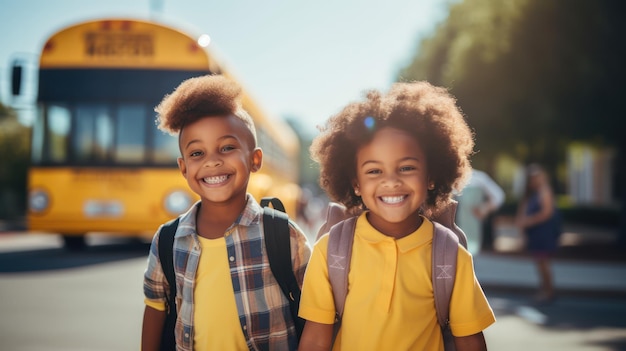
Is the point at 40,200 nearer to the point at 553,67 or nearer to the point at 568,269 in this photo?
the point at 568,269

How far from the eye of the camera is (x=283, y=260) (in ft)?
7.65

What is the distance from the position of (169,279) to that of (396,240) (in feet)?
2.74

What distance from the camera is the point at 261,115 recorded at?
12.0 metres

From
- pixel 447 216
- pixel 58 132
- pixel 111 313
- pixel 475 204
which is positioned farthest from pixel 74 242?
pixel 447 216

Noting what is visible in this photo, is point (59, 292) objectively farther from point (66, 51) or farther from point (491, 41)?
point (491, 41)

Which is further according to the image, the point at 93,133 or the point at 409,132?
the point at 93,133

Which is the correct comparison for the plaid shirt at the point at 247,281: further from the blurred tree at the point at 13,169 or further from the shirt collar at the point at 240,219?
the blurred tree at the point at 13,169

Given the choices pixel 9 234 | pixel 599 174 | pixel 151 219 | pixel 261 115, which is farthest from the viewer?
pixel 599 174

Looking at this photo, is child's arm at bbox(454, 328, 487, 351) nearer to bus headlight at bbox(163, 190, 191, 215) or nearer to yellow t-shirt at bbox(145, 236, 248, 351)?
yellow t-shirt at bbox(145, 236, 248, 351)

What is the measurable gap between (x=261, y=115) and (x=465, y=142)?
386 inches

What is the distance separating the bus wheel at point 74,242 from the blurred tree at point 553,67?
7.14 metres

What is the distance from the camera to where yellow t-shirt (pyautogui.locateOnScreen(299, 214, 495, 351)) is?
6.73ft

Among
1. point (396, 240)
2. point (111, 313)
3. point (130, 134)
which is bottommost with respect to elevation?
point (111, 313)

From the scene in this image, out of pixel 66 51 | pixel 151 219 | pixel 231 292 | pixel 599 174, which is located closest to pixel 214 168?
pixel 231 292
